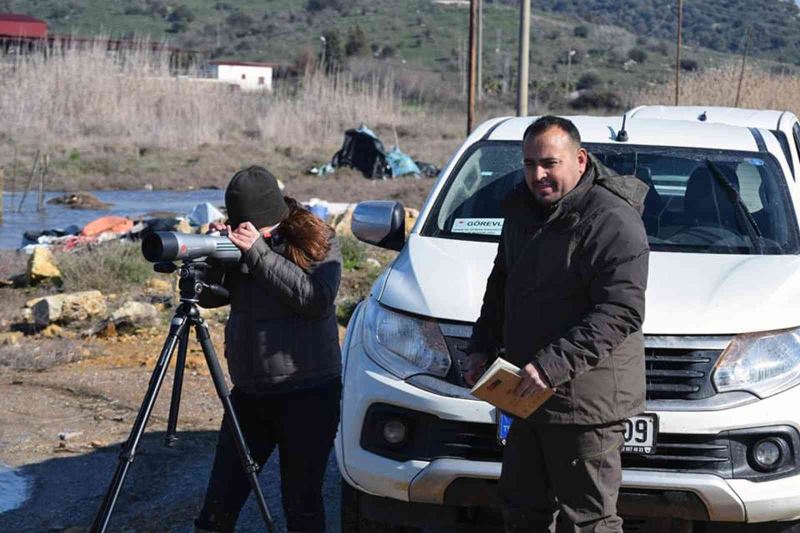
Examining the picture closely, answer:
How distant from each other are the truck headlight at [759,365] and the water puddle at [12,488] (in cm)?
337

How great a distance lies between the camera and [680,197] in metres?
5.86

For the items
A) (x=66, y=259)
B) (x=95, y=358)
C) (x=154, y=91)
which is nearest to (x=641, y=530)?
(x=95, y=358)

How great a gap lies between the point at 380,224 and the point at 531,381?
216 cm

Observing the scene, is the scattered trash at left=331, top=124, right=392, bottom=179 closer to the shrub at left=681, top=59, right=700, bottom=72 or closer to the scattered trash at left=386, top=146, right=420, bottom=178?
the scattered trash at left=386, top=146, right=420, bottom=178

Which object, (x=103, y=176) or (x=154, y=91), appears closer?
(x=103, y=176)

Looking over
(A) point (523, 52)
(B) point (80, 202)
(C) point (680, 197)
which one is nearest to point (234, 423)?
(C) point (680, 197)

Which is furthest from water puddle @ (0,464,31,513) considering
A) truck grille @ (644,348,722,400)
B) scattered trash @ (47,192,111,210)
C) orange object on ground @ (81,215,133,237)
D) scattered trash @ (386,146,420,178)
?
scattered trash @ (386,146,420,178)

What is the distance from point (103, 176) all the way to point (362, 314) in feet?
78.0

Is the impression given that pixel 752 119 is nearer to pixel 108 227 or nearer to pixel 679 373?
pixel 679 373

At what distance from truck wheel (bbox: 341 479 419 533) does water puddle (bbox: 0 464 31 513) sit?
74.5 inches

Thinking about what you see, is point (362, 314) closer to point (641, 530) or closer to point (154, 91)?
point (641, 530)

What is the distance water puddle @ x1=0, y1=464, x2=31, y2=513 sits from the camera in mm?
5910

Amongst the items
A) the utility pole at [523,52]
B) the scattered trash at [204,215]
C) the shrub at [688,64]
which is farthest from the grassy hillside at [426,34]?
the scattered trash at [204,215]

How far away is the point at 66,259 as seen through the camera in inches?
468
